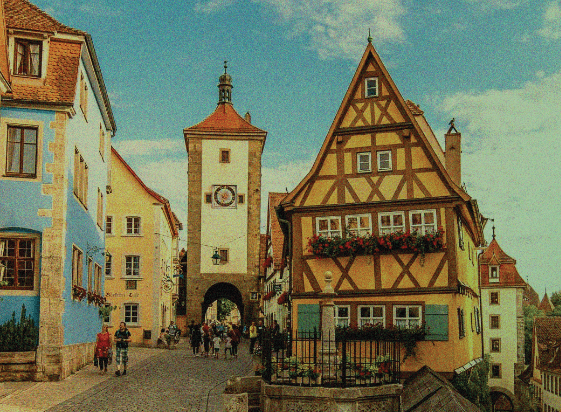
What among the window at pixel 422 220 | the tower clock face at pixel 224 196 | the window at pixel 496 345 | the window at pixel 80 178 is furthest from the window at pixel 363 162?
the window at pixel 496 345

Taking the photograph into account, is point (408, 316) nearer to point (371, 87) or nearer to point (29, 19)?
point (371, 87)

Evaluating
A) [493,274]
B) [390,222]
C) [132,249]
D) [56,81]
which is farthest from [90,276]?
[493,274]

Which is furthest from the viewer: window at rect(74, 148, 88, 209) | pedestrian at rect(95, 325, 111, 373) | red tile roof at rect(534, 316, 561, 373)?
red tile roof at rect(534, 316, 561, 373)

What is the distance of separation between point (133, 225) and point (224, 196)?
13262 mm

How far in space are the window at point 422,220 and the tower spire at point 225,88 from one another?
40351 mm

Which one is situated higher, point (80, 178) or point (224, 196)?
point (224, 196)

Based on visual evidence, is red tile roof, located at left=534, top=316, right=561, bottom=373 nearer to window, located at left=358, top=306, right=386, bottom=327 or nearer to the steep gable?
window, located at left=358, top=306, right=386, bottom=327

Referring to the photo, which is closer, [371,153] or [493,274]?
[371,153]

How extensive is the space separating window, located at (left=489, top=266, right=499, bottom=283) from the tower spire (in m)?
25.7

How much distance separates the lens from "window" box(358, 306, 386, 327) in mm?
24641

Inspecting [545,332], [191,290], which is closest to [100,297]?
[191,290]

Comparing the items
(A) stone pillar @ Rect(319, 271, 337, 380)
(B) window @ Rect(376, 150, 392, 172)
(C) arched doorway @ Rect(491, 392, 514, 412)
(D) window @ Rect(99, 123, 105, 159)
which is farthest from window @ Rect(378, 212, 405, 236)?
(C) arched doorway @ Rect(491, 392, 514, 412)

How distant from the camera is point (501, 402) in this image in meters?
65.3

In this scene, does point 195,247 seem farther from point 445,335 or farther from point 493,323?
point 445,335
